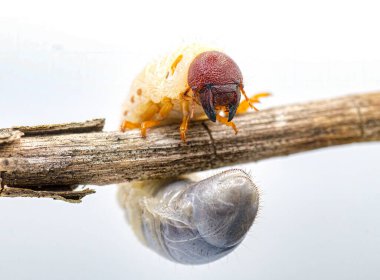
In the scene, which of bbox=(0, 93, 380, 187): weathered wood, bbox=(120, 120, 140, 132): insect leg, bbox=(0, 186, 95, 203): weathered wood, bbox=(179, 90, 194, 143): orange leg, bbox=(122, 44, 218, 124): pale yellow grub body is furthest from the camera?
bbox=(120, 120, 140, 132): insect leg

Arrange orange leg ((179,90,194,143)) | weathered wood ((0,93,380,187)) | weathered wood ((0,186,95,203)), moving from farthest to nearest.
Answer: orange leg ((179,90,194,143)) → weathered wood ((0,93,380,187)) → weathered wood ((0,186,95,203))

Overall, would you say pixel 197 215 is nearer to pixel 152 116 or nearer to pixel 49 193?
pixel 49 193

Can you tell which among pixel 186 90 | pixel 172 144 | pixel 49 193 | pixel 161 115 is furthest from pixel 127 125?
pixel 49 193

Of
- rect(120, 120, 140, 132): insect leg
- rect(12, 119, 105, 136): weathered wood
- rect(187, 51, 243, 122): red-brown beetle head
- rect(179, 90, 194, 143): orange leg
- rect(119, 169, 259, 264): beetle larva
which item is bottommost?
rect(119, 169, 259, 264): beetle larva

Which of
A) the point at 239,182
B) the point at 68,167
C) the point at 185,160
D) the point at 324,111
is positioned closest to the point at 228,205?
the point at 239,182

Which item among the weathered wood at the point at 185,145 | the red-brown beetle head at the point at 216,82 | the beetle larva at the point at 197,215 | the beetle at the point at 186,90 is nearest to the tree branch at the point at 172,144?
the weathered wood at the point at 185,145

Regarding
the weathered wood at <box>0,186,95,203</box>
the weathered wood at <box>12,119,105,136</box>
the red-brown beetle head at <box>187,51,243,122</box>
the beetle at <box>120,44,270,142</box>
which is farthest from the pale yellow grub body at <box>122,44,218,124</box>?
the weathered wood at <box>0,186,95,203</box>

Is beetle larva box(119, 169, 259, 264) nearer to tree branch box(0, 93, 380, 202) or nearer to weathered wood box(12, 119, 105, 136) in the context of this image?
tree branch box(0, 93, 380, 202)

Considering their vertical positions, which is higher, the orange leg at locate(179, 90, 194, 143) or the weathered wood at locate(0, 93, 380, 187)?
the orange leg at locate(179, 90, 194, 143)
